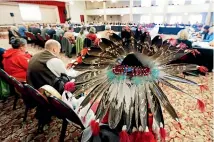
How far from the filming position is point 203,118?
2.22m

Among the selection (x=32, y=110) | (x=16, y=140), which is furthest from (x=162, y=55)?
(x=32, y=110)

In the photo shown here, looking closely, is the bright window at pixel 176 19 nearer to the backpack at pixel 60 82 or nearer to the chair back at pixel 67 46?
the chair back at pixel 67 46

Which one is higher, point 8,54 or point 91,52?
point 91,52

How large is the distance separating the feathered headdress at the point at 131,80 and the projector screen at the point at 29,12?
15445mm

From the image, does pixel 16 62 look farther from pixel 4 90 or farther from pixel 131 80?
pixel 131 80

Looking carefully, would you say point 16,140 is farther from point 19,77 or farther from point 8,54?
point 8,54

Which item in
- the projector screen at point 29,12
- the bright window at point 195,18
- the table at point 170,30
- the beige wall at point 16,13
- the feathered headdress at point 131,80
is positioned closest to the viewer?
the feathered headdress at point 131,80

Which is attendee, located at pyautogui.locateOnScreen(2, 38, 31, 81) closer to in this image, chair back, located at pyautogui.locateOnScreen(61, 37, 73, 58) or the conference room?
the conference room

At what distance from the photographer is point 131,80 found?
0.67 m

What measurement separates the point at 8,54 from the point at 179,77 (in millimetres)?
2288

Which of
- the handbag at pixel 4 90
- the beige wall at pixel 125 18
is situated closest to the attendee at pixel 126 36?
the handbag at pixel 4 90

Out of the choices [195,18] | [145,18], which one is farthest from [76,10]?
[195,18]

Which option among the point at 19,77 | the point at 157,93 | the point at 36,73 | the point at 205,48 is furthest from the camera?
the point at 205,48

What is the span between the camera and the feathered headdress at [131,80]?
613 millimetres
